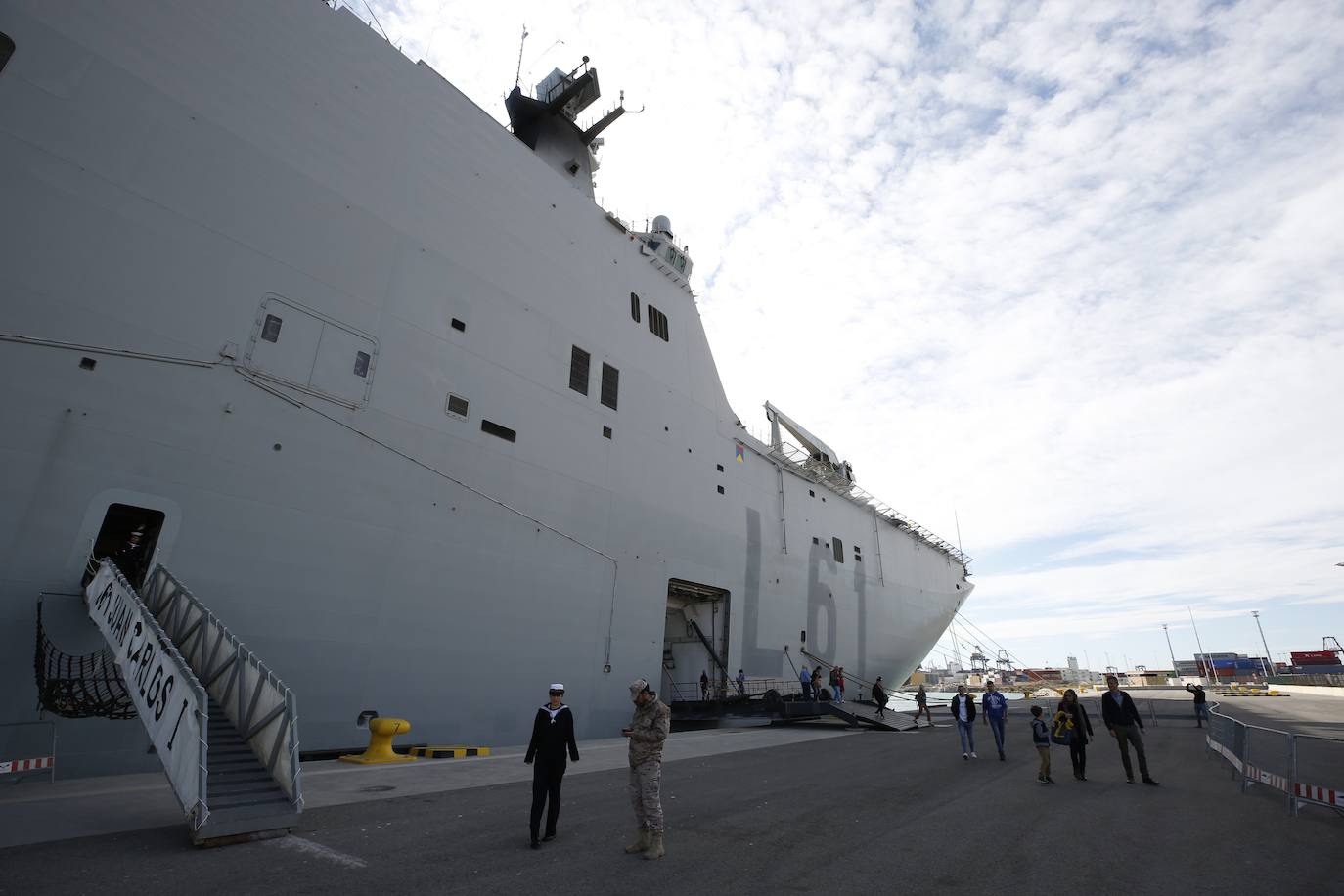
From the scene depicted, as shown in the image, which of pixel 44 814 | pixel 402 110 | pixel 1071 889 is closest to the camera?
pixel 1071 889

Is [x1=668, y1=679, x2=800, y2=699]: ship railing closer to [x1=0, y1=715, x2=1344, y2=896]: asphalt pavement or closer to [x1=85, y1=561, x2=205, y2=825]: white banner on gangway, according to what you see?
[x1=0, y1=715, x2=1344, y2=896]: asphalt pavement

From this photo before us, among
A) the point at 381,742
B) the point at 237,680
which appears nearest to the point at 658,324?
the point at 381,742

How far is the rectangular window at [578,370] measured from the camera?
14.3m

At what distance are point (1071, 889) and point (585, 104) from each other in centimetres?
2226

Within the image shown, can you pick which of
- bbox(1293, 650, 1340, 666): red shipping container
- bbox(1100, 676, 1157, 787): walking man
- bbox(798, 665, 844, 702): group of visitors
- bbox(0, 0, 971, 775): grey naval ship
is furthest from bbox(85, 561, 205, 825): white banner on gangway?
bbox(1293, 650, 1340, 666): red shipping container

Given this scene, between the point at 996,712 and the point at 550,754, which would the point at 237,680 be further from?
the point at 996,712

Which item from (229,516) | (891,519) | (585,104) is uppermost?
(585,104)

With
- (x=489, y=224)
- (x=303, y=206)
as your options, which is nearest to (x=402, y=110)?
(x=489, y=224)

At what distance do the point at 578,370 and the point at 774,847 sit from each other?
1126 cm

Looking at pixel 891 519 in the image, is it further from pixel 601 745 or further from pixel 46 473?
pixel 46 473

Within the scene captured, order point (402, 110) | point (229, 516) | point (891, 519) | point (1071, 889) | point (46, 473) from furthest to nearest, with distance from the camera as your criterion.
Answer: point (891, 519), point (402, 110), point (229, 516), point (46, 473), point (1071, 889)

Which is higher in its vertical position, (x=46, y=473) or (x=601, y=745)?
(x=46, y=473)

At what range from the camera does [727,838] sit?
5410 millimetres

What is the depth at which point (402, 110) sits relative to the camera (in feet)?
40.4
